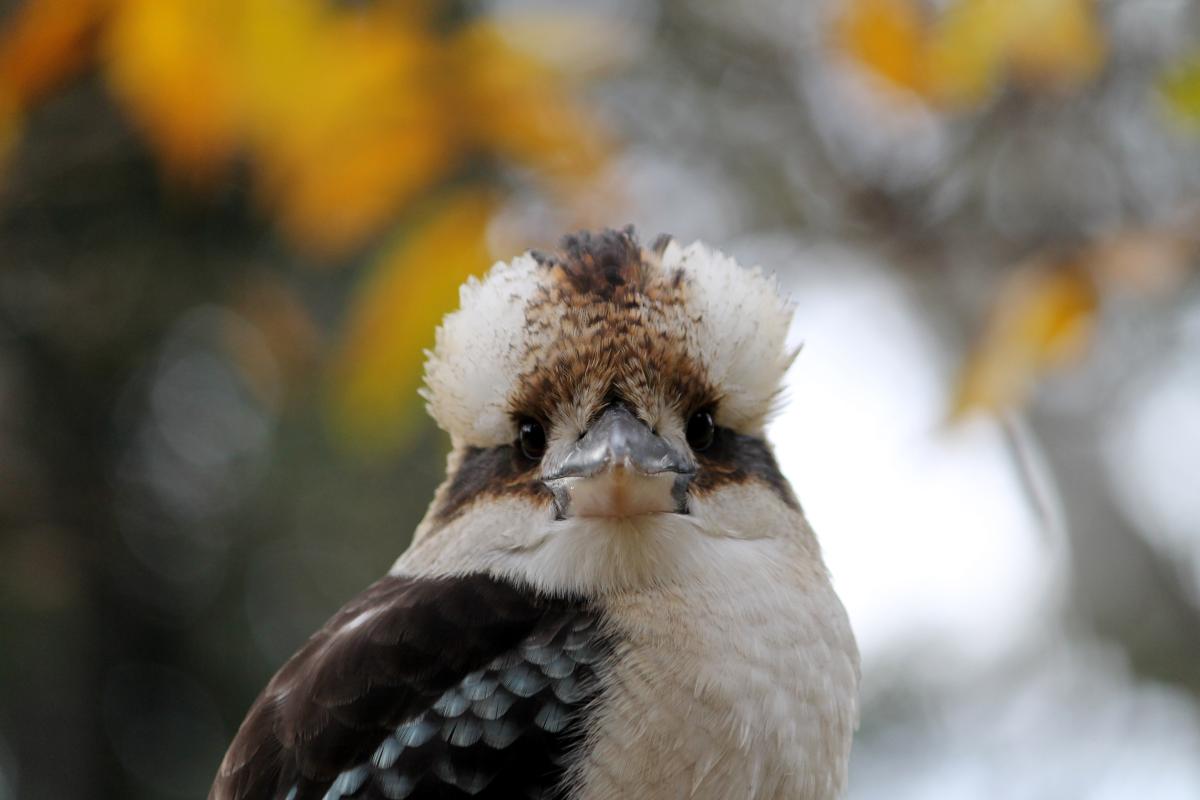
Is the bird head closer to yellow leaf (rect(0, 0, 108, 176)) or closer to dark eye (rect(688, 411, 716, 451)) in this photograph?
dark eye (rect(688, 411, 716, 451))

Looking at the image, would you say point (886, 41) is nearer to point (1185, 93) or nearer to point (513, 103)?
point (1185, 93)

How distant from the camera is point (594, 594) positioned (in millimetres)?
2193

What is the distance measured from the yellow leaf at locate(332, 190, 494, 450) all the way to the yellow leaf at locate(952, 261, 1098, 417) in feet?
3.92

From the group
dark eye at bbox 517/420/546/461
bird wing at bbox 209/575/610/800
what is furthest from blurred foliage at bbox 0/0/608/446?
bird wing at bbox 209/575/610/800

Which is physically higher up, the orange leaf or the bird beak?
the orange leaf

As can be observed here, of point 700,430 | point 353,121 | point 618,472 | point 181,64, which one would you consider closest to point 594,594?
point 618,472

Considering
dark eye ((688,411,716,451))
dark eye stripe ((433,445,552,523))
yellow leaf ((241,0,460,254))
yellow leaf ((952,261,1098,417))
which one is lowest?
dark eye stripe ((433,445,552,523))

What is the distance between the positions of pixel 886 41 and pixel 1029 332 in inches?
29.0

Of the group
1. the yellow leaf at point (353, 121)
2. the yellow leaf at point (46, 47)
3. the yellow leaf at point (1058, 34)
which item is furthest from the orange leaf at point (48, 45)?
the yellow leaf at point (1058, 34)

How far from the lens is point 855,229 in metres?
3.87

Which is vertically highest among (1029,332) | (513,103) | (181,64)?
(1029,332)

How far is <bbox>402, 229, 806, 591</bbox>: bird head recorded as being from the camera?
2.19m

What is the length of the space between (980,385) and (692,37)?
2.61 m

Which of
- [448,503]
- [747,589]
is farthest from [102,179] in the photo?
[747,589]
